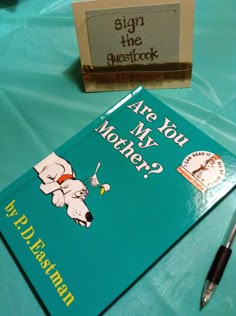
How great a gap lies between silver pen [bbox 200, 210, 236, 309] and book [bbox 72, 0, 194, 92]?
29 cm

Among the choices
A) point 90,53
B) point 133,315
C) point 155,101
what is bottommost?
point 133,315

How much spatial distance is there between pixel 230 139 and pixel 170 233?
0.19 m

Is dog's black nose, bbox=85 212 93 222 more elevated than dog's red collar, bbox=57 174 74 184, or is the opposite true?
dog's red collar, bbox=57 174 74 184

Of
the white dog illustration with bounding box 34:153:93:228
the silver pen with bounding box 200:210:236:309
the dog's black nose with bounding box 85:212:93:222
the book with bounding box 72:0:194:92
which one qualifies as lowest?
the silver pen with bounding box 200:210:236:309

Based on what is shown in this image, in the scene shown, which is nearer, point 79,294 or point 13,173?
point 79,294

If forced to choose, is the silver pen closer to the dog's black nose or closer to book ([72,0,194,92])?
the dog's black nose

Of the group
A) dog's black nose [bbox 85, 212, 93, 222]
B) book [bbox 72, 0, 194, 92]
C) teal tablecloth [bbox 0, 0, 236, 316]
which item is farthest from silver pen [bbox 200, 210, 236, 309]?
book [bbox 72, 0, 194, 92]

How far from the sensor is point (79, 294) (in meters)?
0.43

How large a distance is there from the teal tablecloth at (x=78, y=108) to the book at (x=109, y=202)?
23 millimetres

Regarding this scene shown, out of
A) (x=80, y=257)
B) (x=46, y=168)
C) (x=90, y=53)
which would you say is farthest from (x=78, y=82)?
(x=80, y=257)

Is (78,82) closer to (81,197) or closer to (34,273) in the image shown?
(81,197)

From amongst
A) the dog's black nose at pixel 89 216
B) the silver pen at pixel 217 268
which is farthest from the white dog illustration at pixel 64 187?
the silver pen at pixel 217 268

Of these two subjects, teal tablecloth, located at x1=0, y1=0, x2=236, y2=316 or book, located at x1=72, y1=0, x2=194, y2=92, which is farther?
book, located at x1=72, y1=0, x2=194, y2=92

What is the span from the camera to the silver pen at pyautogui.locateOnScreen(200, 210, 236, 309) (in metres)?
0.43
